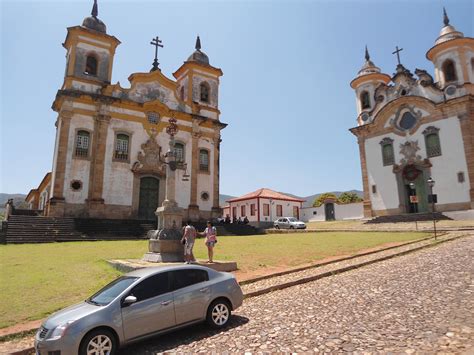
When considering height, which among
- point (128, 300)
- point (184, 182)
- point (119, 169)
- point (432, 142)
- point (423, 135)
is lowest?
point (128, 300)

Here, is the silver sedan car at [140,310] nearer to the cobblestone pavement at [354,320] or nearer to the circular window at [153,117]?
the cobblestone pavement at [354,320]

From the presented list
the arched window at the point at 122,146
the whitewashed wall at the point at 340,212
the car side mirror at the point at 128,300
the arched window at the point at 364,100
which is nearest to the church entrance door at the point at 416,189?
the whitewashed wall at the point at 340,212

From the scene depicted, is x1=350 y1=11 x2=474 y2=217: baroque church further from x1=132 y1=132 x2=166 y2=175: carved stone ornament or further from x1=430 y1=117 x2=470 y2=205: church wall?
x1=132 y1=132 x2=166 y2=175: carved stone ornament

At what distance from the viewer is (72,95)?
23.0 metres

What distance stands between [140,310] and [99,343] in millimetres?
660

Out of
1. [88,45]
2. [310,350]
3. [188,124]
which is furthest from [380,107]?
[310,350]

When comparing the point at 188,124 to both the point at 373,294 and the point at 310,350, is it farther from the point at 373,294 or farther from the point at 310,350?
the point at 310,350

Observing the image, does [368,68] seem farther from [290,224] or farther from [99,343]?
[99,343]

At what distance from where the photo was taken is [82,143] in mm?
23125

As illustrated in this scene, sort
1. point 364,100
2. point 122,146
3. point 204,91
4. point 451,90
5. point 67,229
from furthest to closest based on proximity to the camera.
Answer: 1. point 364,100
2. point 204,91
3. point 451,90
4. point 122,146
5. point 67,229

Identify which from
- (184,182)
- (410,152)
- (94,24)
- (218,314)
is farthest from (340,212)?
(218,314)

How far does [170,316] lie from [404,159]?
30705 mm

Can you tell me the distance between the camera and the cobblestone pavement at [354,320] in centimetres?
426

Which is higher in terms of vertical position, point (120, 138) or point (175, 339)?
point (120, 138)
